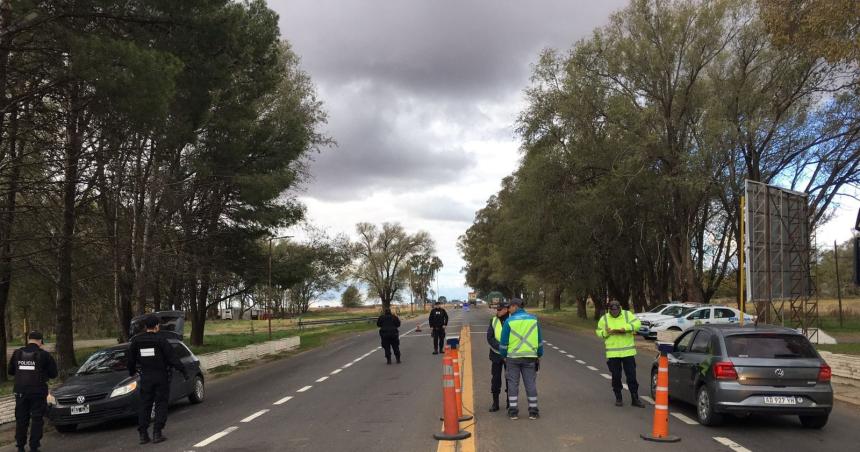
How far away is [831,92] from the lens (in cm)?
2883

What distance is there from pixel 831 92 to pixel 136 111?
28345 millimetres

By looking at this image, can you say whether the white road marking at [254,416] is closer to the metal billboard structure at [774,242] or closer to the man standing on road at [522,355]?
the man standing on road at [522,355]

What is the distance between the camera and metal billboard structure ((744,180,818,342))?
19125 mm

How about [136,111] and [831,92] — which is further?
[831,92]

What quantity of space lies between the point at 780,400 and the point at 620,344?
2.58 m

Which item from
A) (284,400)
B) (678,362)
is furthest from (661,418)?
(284,400)

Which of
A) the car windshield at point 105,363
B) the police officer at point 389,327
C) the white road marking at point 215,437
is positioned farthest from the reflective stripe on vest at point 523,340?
the police officer at point 389,327

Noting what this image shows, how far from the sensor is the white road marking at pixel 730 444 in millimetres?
7735

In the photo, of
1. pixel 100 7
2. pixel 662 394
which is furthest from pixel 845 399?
pixel 100 7

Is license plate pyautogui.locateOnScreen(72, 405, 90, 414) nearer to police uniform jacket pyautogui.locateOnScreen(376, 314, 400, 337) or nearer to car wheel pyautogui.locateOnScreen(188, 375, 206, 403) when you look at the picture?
car wheel pyautogui.locateOnScreen(188, 375, 206, 403)

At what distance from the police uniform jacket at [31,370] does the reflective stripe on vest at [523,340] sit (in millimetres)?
6463

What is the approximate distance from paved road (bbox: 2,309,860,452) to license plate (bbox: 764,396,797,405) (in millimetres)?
424

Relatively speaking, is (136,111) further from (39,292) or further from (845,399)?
(39,292)

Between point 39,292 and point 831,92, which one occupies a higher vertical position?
point 831,92
